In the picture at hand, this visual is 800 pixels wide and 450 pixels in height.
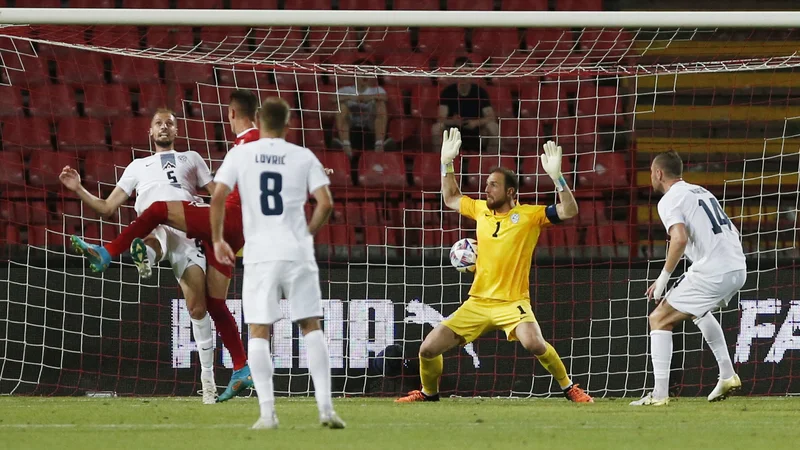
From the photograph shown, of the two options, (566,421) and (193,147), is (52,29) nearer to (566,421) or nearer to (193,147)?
(193,147)

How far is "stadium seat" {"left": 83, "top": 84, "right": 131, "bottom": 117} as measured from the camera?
11.5 m

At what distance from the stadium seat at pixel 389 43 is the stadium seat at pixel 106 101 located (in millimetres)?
2401

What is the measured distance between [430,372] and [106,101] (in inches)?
189

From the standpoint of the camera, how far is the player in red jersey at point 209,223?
724 centimetres

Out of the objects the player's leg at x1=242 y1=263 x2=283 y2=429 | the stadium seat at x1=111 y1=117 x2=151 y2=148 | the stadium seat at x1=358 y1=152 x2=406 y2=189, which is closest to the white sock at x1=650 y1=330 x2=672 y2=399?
the player's leg at x1=242 y1=263 x2=283 y2=429

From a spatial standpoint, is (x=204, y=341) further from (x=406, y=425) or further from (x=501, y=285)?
(x=406, y=425)

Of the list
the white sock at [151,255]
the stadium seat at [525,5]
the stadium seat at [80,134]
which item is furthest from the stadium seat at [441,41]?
the white sock at [151,255]

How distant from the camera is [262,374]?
5727mm

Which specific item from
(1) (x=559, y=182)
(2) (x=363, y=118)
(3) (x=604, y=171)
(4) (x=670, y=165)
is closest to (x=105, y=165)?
(2) (x=363, y=118)

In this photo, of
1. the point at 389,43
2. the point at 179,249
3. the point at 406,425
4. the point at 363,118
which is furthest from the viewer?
the point at 389,43

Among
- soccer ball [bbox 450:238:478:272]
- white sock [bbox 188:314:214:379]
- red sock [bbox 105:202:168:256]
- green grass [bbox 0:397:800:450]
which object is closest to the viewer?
green grass [bbox 0:397:800:450]

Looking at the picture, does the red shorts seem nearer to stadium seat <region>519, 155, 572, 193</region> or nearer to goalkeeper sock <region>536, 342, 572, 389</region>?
goalkeeper sock <region>536, 342, 572, 389</region>

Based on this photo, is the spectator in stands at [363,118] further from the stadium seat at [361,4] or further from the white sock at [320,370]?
the white sock at [320,370]

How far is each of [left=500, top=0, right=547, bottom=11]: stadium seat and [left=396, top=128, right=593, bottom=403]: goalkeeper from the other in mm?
4636
